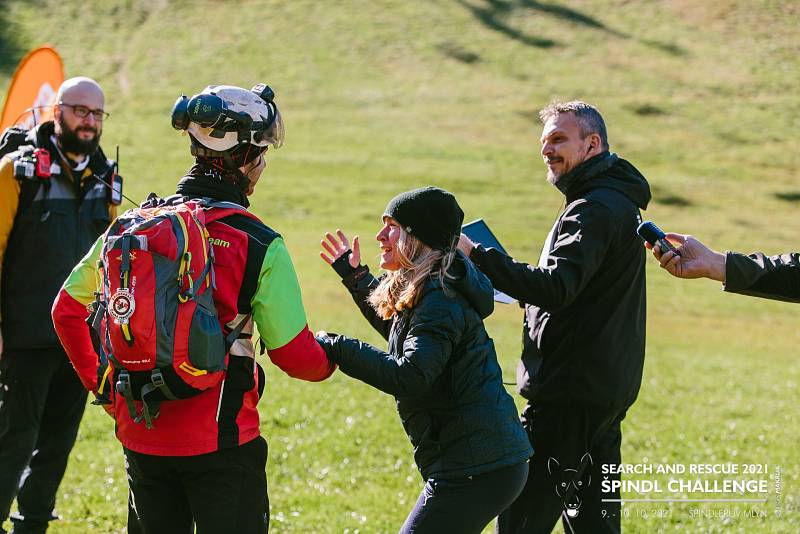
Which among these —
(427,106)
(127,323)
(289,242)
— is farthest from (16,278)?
(427,106)

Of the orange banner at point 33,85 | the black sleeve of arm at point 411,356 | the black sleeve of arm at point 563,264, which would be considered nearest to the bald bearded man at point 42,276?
the orange banner at point 33,85

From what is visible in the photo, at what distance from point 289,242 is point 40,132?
2544 cm

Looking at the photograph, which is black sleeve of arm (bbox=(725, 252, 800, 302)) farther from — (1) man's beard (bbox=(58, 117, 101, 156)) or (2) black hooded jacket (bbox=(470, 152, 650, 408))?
(1) man's beard (bbox=(58, 117, 101, 156))

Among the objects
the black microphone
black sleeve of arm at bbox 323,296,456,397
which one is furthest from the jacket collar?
black sleeve of arm at bbox 323,296,456,397

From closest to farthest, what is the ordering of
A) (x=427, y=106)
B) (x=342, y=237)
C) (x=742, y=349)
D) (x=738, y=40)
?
(x=342, y=237) → (x=742, y=349) → (x=427, y=106) → (x=738, y=40)

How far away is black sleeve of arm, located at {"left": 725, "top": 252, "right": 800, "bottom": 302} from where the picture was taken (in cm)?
523

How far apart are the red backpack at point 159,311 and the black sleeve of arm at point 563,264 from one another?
1.68 meters

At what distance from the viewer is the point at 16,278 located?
6598 mm

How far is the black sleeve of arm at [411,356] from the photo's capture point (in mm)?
4559

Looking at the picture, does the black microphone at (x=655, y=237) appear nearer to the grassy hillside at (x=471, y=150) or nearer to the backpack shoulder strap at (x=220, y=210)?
the backpack shoulder strap at (x=220, y=210)

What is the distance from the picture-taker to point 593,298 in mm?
5605

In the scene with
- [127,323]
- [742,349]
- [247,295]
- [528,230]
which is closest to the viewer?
[127,323]

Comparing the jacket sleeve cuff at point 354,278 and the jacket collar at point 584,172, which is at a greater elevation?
the jacket collar at point 584,172

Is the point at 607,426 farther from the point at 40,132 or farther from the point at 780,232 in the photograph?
the point at 780,232
